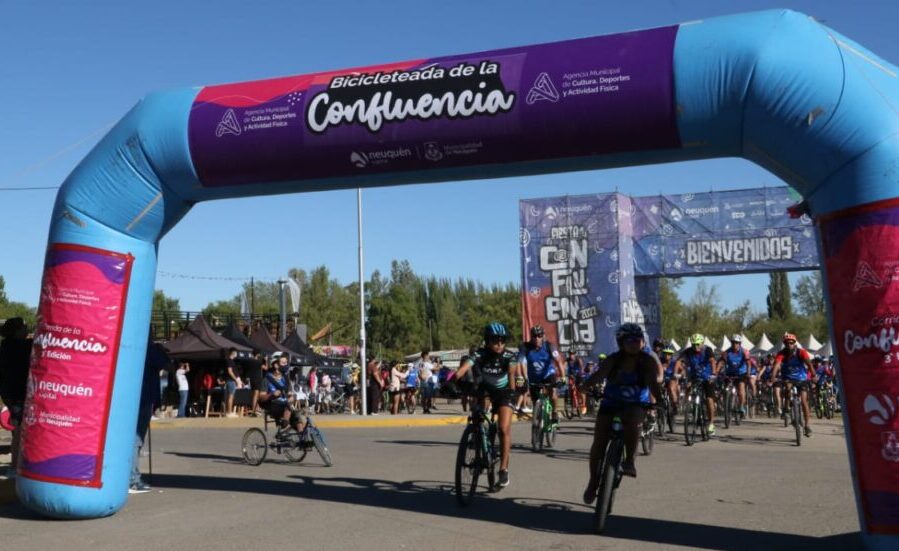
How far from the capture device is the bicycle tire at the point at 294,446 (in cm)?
1380

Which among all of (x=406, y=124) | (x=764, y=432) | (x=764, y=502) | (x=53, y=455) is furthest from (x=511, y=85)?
(x=764, y=432)

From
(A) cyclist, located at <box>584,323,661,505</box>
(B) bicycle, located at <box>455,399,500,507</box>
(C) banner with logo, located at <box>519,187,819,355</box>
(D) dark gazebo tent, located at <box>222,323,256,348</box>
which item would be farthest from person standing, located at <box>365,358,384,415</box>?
(A) cyclist, located at <box>584,323,661,505</box>

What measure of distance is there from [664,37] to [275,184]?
396cm

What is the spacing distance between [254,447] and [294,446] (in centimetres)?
61

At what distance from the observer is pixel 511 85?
8789mm

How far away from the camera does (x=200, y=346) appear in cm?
2952

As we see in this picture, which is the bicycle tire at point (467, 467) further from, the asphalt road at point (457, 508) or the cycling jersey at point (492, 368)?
the cycling jersey at point (492, 368)

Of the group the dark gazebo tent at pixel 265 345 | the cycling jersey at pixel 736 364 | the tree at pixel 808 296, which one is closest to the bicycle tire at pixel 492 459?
the cycling jersey at pixel 736 364

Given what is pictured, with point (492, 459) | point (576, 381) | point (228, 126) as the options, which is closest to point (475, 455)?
point (492, 459)

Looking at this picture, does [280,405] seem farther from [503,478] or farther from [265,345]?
[265,345]

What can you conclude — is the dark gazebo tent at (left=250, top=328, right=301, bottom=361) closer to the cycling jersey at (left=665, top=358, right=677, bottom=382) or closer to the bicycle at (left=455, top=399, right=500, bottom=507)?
the cycling jersey at (left=665, top=358, right=677, bottom=382)

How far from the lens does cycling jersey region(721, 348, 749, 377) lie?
1877 cm

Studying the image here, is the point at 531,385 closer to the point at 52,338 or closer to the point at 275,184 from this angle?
the point at 275,184

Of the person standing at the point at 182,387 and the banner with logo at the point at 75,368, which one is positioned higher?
the person standing at the point at 182,387
